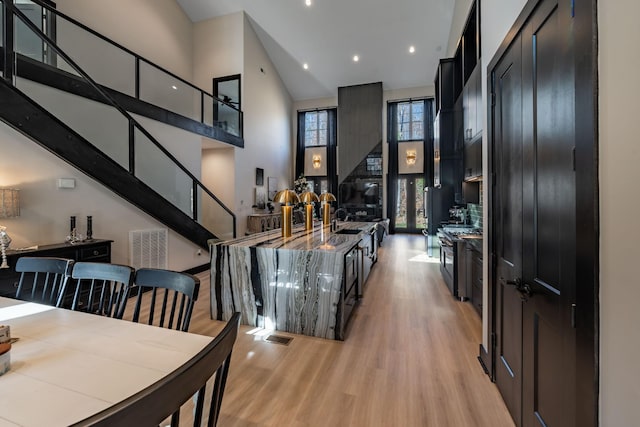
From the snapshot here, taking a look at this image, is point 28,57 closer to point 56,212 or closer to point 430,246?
point 56,212

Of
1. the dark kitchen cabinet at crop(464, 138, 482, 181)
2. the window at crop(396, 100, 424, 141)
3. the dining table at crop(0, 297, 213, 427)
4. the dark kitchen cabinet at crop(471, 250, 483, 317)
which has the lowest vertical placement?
the dark kitchen cabinet at crop(471, 250, 483, 317)

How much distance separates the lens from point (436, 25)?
22.8 ft

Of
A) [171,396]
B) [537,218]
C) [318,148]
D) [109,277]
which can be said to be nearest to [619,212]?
[537,218]

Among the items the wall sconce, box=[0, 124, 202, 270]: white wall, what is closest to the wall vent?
box=[0, 124, 202, 270]: white wall

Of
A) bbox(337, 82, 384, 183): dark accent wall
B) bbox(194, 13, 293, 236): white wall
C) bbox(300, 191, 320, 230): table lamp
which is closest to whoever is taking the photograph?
bbox(300, 191, 320, 230): table lamp

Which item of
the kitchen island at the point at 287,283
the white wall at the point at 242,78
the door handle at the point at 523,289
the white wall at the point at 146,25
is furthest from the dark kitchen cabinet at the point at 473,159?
the white wall at the point at 146,25

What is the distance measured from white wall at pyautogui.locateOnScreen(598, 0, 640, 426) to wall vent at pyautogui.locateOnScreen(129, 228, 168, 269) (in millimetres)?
4970

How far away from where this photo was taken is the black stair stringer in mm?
2812

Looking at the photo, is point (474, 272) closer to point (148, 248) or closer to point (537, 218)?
point (537, 218)

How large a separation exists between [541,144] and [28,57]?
5077mm

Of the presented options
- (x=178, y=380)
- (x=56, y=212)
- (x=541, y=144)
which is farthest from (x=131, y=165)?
(x=541, y=144)

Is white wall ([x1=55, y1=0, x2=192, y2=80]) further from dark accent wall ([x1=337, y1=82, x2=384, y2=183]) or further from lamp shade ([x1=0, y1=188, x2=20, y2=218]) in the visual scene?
dark accent wall ([x1=337, y1=82, x2=384, y2=183])

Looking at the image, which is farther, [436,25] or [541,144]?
[436,25]

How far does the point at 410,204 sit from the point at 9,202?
1014 cm
